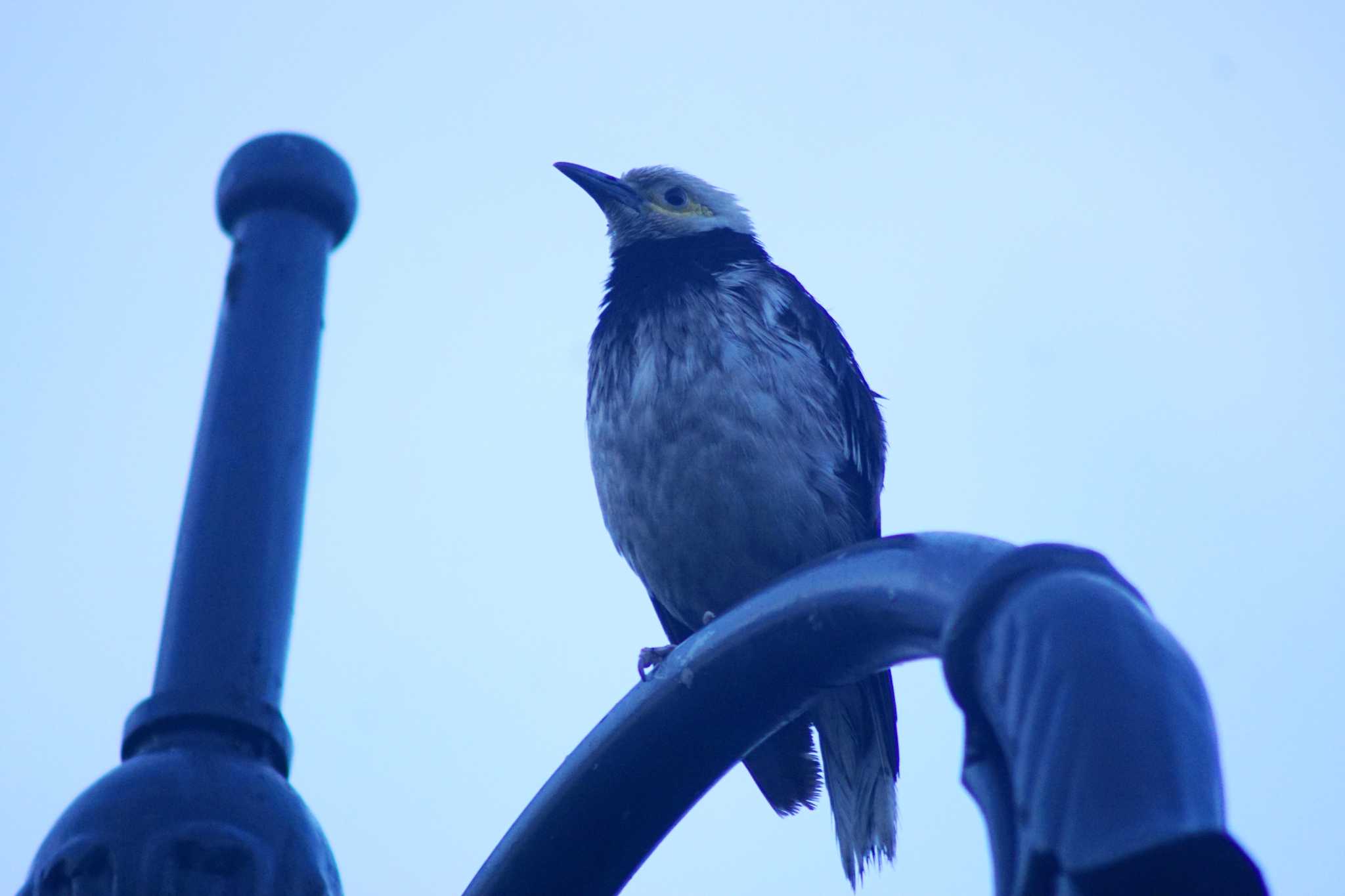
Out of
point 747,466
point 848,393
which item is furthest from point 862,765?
point 848,393

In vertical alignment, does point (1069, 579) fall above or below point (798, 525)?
below

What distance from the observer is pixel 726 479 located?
5.85m

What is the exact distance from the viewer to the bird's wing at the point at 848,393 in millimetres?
6520

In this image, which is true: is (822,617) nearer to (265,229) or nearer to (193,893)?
(193,893)

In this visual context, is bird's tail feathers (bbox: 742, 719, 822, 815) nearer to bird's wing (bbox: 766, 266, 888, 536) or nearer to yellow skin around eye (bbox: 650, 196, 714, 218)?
bird's wing (bbox: 766, 266, 888, 536)

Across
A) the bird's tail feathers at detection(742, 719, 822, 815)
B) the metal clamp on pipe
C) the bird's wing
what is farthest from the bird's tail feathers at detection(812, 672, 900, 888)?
the metal clamp on pipe

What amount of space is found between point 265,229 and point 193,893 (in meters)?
1.50

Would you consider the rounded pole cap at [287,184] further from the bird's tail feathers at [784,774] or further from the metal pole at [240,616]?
the bird's tail feathers at [784,774]

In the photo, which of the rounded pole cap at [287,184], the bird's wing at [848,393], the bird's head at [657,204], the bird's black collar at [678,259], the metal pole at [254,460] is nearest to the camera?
the metal pole at [254,460]

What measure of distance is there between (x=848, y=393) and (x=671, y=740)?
12.6 feet

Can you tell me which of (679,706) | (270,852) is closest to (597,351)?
(679,706)

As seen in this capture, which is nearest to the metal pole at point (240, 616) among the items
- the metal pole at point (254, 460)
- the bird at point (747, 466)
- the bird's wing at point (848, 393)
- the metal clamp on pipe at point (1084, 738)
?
the metal pole at point (254, 460)

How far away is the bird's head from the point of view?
797 centimetres

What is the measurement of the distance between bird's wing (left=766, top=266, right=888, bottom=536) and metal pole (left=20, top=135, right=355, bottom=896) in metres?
3.19
